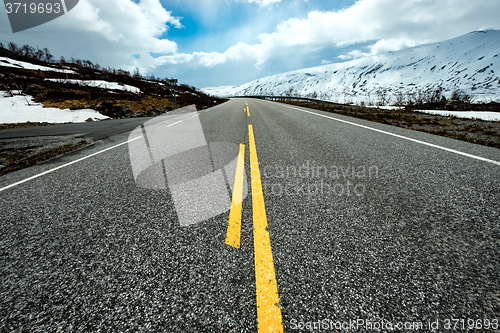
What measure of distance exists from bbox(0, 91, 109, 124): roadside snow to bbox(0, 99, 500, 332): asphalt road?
13.5m

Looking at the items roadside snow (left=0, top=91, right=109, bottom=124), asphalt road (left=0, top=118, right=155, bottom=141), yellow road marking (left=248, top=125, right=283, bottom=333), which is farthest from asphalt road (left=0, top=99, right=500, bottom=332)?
roadside snow (left=0, top=91, right=109, bottom=124)

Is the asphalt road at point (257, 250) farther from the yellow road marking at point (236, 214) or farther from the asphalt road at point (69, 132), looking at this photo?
the asphalt road at point (69, 132)

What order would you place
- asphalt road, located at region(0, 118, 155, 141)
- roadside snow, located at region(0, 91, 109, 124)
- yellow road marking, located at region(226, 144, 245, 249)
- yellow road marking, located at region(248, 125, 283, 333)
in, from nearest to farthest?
yellow road marking, located at region(248, 125, 283, 333), yellow road marking, located at region(226, 144, 245, 249), asphalt road, located at region(0, 118, 155, 141), roadside snow, located at region(0, 91, 109, 124)

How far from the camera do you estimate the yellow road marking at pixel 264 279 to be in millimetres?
1154

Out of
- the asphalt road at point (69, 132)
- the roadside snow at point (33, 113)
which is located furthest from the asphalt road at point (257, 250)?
the roadside snow at point (33, 113)

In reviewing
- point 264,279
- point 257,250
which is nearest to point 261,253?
point 257,250

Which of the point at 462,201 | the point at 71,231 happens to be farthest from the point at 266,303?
the point at 462,201

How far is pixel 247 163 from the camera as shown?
3752mm

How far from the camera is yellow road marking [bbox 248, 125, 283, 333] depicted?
115cm

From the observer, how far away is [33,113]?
45.4 ft

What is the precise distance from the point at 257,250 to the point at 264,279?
10.9 inches

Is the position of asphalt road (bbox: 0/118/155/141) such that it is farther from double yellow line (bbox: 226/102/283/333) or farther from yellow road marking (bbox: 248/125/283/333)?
yellow road marking (bbox: 248/125/283/333)

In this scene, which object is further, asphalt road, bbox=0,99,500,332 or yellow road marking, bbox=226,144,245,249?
yellow road marking, bbox=226,144,245,249

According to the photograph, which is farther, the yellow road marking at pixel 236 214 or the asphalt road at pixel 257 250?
the yellow road marking at pixel 236 214
